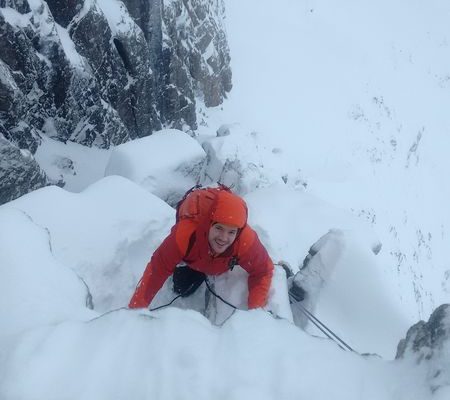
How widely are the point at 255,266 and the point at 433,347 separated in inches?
58.7

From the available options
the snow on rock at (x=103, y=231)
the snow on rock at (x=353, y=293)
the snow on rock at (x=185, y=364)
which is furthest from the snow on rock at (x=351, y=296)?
the snow on rock at (x=185, y=364)

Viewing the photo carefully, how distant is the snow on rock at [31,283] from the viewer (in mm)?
1968

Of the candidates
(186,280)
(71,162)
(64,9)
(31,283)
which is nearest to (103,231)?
(186,280)

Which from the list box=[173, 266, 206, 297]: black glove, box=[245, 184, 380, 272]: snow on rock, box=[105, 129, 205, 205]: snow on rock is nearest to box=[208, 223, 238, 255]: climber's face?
box=[173, 266, 206, 297]: black glove

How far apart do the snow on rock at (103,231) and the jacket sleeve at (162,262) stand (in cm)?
66

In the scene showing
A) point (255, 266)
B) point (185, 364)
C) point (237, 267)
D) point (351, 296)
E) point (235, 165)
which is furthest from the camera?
point (235, 165)

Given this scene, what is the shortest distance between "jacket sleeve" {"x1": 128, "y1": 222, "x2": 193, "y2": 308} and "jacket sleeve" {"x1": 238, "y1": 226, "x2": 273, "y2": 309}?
15.4 inches

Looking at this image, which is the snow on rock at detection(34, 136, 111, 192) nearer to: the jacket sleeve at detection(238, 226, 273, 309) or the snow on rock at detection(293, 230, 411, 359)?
the snow on rock at detection(293, 230, 411, 359)

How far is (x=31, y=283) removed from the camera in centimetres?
216

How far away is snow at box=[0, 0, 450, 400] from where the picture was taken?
1721 millimetres

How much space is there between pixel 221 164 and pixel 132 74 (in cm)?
272

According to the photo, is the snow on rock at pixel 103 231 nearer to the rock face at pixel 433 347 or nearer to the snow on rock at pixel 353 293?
the snow on rock at pixel 353 293

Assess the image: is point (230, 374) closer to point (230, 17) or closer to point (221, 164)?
point (221, 164)

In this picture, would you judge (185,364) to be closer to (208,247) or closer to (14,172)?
(208,247)
